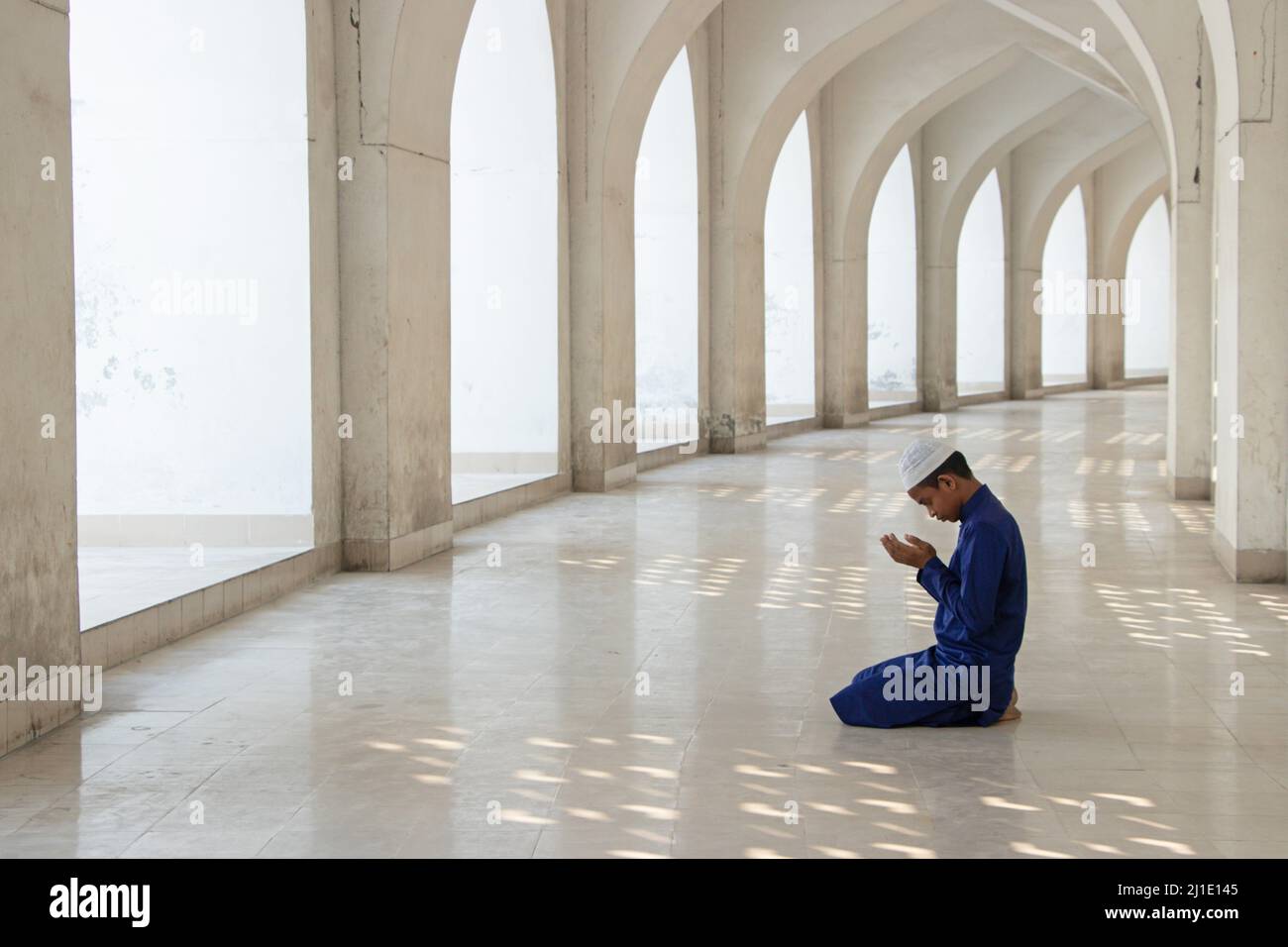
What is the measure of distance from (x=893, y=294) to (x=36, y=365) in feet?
69.2

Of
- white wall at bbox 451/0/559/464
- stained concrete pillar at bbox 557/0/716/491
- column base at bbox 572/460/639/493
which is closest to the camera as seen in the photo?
white wall at bbox 451/0/559/464

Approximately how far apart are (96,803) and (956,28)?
700 inches

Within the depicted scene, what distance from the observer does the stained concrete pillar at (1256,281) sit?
8133 mm

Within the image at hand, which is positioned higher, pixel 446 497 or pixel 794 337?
pixel 794 337

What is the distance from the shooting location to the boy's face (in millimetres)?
5148

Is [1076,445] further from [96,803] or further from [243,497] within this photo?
[96,803]

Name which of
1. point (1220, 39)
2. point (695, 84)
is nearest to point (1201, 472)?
point (1220, 39)

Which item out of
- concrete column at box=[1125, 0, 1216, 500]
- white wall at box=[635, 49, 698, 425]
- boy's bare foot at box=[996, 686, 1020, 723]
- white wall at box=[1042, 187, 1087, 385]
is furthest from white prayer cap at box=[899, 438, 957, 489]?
white wall at box=[1042, 187, 1087, 385]

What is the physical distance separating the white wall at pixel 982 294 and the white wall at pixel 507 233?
17.1 meters

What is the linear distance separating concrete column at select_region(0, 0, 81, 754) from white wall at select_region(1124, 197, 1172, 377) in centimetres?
3333

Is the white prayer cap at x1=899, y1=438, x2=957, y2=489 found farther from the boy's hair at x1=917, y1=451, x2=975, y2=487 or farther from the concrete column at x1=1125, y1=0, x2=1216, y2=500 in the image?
the concrete column at x1=1125, y1=0, x2=1216, y2=500

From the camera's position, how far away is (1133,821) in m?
4.17

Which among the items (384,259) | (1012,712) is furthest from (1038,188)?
(1012,712)

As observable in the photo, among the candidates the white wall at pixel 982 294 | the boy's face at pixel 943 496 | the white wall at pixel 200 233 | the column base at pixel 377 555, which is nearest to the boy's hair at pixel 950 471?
the boy's face at pixel 943 496
